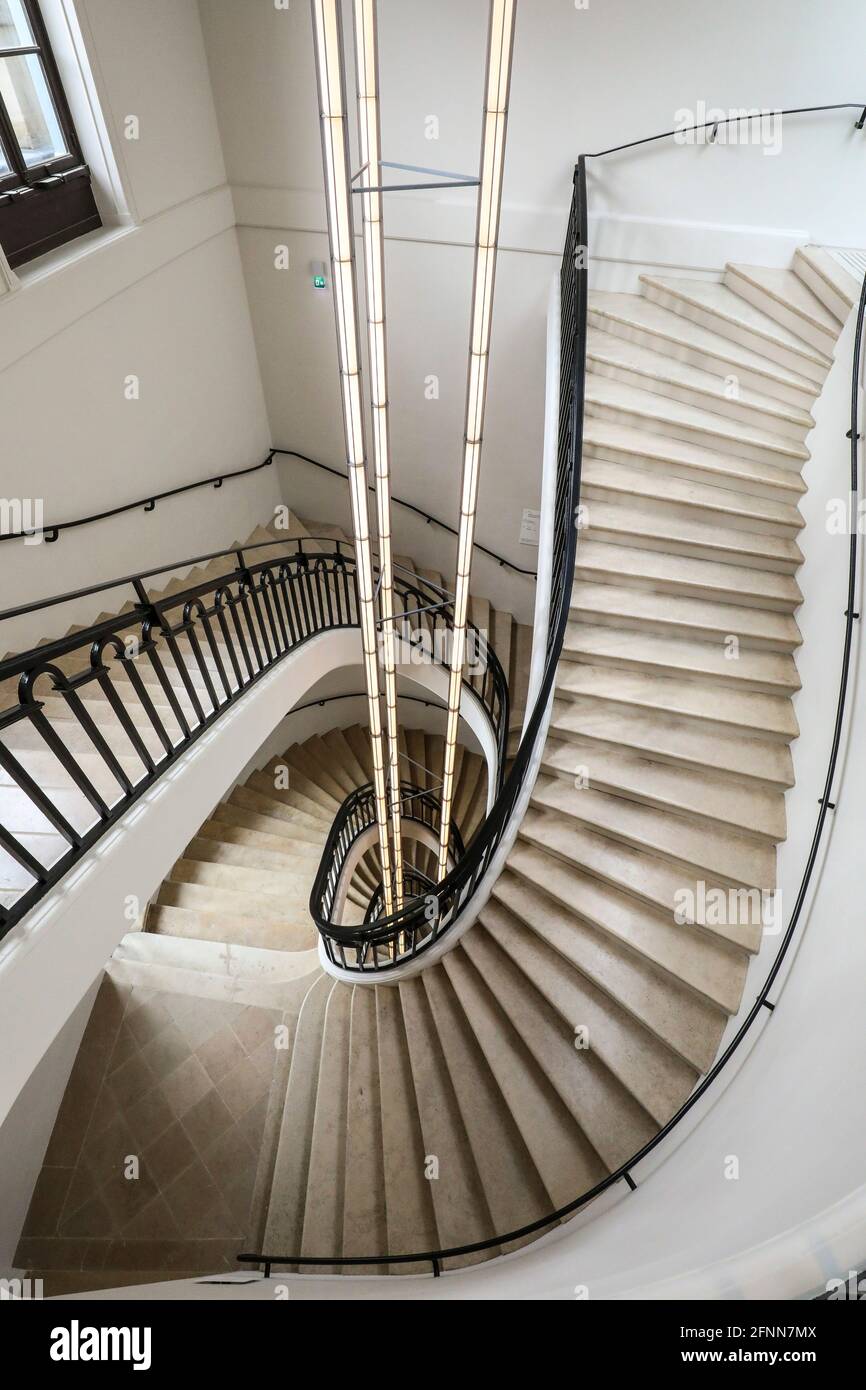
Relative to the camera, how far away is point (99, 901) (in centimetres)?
274

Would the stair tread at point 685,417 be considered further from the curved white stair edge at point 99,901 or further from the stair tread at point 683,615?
the curved white stair edge at point 99,901

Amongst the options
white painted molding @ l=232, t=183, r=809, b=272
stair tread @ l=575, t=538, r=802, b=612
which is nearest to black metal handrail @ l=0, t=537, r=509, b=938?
stair tread @ l=575, t=538, r=802, b=612

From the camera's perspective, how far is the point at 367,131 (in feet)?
8.52

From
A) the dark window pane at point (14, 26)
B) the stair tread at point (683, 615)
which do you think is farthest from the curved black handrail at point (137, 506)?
the stair tread at point (683, 615)

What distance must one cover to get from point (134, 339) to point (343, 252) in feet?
10.2

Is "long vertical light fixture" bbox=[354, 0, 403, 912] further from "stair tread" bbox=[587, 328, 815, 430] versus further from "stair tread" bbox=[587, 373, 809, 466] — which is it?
"stair tread" bbox=[587, 328, 815, 430]

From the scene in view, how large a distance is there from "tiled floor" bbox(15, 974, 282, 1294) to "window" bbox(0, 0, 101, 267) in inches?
217

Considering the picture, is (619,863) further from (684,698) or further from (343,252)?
(343,252)

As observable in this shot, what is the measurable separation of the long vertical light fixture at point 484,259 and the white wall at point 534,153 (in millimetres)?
3206

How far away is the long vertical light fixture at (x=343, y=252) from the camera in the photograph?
2.20 meters

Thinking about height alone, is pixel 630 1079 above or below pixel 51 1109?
above

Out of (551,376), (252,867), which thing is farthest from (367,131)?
(252,867)

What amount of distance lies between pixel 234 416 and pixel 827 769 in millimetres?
6051
